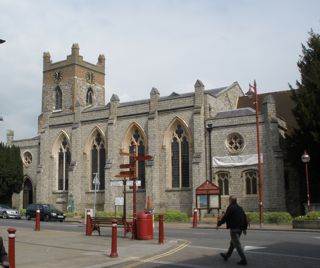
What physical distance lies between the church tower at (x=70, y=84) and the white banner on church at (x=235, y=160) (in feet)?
85.0

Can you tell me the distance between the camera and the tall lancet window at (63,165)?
46.1 meters

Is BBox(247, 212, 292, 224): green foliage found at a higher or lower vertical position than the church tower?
lower

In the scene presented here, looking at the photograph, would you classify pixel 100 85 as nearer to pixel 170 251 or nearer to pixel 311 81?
pixel 311 81

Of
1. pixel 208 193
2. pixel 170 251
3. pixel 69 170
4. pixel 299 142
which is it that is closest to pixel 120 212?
pixel 69 170

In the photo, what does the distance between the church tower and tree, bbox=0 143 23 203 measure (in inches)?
359

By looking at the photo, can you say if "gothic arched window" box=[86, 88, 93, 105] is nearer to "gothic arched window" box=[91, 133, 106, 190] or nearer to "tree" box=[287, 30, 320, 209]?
"gothic arched window" box=[91, 133, 106, 190]

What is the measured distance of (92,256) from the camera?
1298cm

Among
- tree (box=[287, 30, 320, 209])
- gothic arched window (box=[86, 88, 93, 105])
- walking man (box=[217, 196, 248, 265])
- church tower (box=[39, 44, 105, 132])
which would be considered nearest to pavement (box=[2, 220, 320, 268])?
walking man (box=[217, 196, 248, 265])

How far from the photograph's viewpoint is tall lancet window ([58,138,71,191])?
1816 inches

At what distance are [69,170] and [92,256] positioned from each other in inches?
1237

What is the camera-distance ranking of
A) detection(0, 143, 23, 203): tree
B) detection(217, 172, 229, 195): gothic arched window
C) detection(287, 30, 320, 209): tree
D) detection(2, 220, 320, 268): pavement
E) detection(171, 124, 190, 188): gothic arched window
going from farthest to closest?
detection(0, 143, 23, 203): tree, detection(171, 124, 190, 188): gothic arched window, detection(217, 172, 229, 195): gothic arched window, detection(287, 30, 320, 209): tree, detection(2, 220, 320, 268): pavement

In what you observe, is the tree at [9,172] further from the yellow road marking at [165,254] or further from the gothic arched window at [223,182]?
the yellow road marking at [165,254]

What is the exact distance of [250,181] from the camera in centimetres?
3488

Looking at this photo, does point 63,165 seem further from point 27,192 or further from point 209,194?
point 209,194
